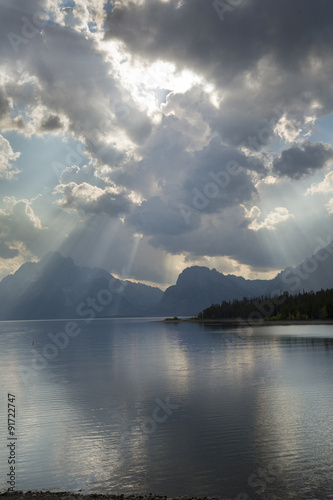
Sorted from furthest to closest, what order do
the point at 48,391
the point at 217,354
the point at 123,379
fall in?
the point at 217,354 → the point at 123,379 → the point at 48,391

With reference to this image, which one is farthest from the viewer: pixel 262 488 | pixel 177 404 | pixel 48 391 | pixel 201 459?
pixel 48 391

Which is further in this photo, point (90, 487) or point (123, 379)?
point (123, 379)

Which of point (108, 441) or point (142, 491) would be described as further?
point (108, 441)

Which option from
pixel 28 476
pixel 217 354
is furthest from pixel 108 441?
pixel 217 354

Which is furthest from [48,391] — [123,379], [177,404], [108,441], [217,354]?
[217,354]

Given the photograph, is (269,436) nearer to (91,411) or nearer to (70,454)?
(70,454)

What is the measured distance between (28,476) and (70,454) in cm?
401

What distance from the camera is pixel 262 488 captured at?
869 inches

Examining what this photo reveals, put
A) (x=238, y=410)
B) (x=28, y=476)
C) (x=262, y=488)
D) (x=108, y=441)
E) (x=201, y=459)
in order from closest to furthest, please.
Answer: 1. (x=262, y=488)
2. (x=28, y=476)
3. (x=201, y=459)
4. (x=108, y=441)
5. (x=238, y=410)

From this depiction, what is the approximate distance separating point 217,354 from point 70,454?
73498 millimetres

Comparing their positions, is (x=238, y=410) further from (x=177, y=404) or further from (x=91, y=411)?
(x=91, y=411)

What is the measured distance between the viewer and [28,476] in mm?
25094

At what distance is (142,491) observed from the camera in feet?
72.7

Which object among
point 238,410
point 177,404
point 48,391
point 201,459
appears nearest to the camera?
point 201,459
